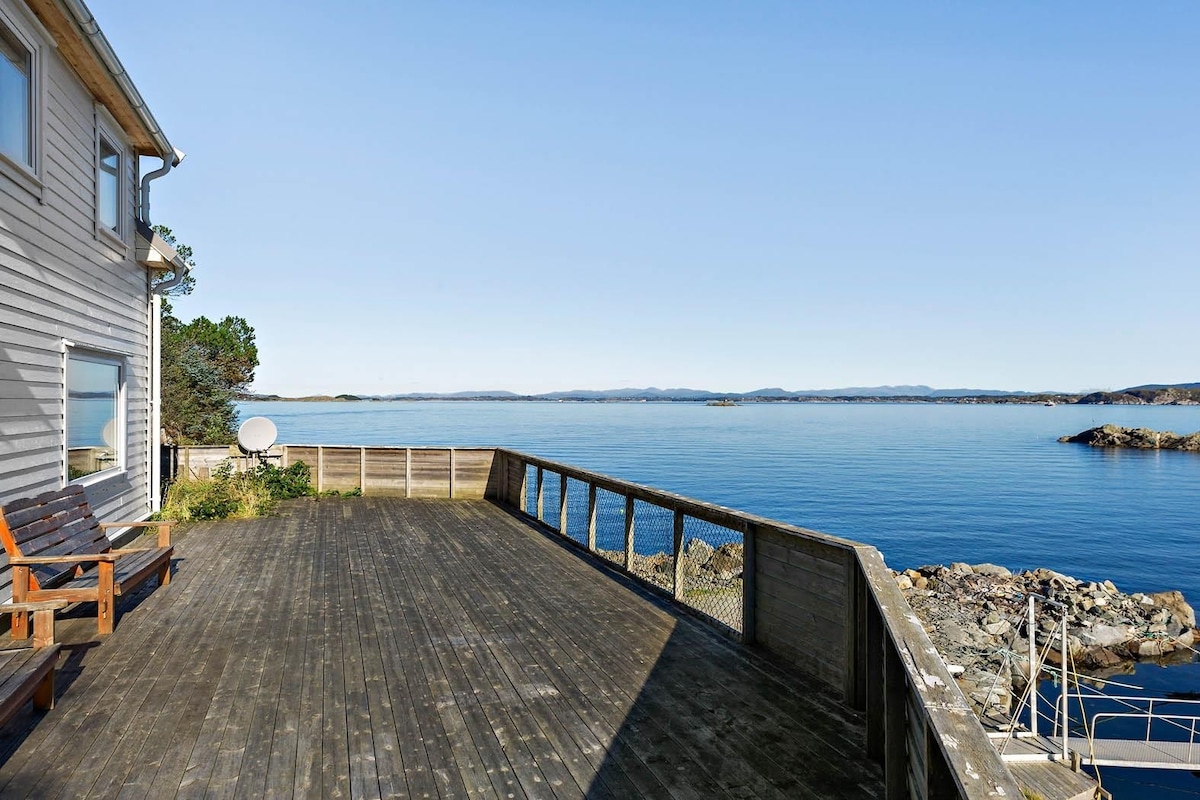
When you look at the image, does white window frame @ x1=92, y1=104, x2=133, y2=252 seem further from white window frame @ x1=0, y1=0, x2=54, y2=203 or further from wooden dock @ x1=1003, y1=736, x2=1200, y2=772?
wooden dock @ x1=1003, y1=736, x2=1200, y2=772

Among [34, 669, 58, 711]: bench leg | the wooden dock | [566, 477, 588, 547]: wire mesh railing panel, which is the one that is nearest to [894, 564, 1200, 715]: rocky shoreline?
the wooden dock

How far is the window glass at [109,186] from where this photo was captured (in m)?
7.26

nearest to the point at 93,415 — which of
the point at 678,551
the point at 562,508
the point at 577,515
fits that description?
the point at 562,508

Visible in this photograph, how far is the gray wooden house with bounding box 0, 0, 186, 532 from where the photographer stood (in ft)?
16.9

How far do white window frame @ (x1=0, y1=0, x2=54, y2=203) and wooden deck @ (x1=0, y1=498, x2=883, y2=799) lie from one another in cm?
351

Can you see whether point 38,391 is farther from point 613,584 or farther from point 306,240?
point 306,240

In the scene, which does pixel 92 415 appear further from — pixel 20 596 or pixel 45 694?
pixel 45 694

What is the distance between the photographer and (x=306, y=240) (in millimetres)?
21891

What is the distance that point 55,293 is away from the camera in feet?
19.4

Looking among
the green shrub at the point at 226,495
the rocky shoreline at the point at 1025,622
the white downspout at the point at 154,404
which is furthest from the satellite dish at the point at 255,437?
the rocky shoreline at the point at 1025,622

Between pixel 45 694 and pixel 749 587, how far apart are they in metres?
4.08

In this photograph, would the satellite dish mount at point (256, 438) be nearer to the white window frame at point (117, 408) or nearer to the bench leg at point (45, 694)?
the white window frame at point (117, 408)

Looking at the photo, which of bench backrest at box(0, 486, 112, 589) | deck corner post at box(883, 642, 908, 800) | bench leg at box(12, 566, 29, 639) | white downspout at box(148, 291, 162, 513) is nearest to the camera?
deck corner post at box(883, 642, 908, 800)

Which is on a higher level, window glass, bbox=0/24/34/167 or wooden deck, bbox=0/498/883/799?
window glass, bbox=0/24/34/167
